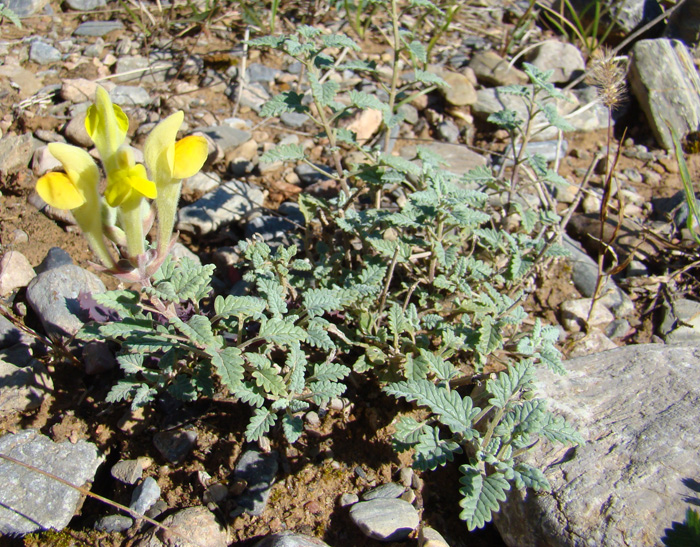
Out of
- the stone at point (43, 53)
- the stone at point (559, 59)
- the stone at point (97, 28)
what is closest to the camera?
the stone at point (43, 53)

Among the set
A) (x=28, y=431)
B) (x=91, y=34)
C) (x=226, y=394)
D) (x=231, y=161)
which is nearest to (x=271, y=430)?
(x=226, y=394)

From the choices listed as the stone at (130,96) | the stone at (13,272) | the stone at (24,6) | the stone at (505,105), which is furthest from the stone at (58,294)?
the stone at (505,105)

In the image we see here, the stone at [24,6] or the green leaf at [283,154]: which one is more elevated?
the green leaf at [283,154]

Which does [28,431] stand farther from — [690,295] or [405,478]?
[690,295]

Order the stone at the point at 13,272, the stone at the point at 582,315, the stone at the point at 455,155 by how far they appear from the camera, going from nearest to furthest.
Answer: the stone at the point at 13,272, the stone at the point at 582,315, the stone at the point at 455,155

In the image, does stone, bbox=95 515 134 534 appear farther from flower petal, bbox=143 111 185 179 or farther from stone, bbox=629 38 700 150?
stone, bbox=629 38 700 150

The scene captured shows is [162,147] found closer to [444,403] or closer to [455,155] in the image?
[444,403]

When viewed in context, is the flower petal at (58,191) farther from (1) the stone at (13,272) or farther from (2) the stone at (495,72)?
(2) the stone at (495,72)
